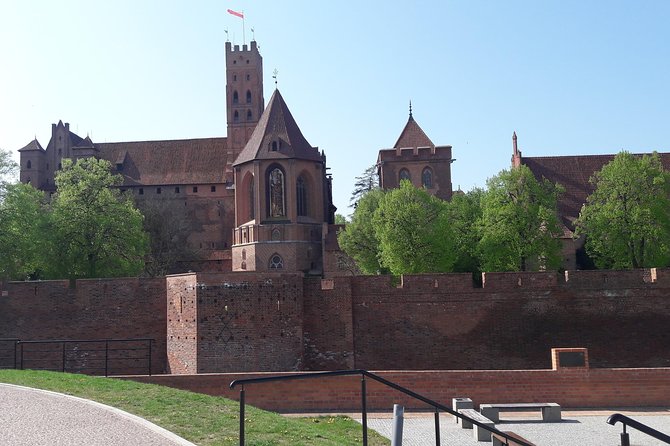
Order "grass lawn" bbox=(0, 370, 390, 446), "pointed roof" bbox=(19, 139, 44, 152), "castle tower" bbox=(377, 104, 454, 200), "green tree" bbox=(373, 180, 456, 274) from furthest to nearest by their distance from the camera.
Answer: "pointed roof" bbox=(19, 139, 44, 152) → "castle tower" bbox=(377, 104, 454, 200) → "green tree" bbox=(373, 180, 456, 274) → "grass lawn" bbox=(0, 370, 390, 446)

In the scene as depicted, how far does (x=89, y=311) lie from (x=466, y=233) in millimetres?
20306

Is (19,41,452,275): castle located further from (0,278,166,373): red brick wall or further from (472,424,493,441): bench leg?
(472,424,493,441): bench leg

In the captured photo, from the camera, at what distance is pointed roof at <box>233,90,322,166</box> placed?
156ft

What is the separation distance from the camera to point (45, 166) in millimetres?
64875

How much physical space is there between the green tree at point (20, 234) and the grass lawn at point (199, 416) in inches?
663

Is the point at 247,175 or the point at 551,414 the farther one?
the point at 247,175

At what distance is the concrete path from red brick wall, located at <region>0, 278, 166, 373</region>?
11.9 meters

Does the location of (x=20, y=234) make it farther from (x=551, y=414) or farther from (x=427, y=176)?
(x=427, y=176)

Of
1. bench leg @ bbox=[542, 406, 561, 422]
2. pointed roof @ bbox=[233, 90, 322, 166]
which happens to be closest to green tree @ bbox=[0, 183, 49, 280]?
pointed roof @ bbox=[233, 90, 322, 166]

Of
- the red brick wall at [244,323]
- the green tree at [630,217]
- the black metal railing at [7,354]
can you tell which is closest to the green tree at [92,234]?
the black metal railing at [7,354]

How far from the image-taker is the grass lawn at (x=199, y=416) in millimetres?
10758

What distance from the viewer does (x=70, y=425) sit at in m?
10.6

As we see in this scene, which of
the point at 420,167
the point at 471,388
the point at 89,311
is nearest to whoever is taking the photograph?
the point at 471,388

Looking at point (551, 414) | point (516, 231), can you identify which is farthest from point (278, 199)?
point (551, 414)
